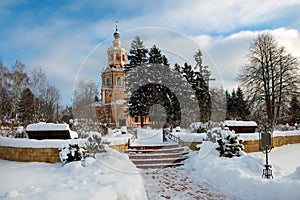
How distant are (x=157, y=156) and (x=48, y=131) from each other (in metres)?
4.41

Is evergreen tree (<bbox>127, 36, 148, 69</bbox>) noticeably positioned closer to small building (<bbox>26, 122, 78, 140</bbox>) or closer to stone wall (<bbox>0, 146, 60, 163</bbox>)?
small building (<bbox>26, 122, 78, 140</bbox>)

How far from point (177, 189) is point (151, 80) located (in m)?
16.1

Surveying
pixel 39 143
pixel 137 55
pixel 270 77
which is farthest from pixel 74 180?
pixel 137 55

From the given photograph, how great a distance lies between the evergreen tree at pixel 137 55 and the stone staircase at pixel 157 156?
15714 mm

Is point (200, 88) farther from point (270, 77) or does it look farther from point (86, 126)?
point (86, 126)

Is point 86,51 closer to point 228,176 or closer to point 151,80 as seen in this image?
point 228,176

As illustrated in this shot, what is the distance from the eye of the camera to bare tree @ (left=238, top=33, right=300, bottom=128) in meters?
19.8

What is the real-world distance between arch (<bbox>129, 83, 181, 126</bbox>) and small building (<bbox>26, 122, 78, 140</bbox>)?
13.2m

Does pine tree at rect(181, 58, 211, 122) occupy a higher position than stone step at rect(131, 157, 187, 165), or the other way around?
pine tree at rect(181, 58, 211, 122)

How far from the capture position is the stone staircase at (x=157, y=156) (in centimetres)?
960

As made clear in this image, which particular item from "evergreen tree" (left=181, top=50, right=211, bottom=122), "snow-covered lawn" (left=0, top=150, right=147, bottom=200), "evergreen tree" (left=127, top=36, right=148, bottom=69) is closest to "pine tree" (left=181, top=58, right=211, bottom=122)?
"evergreen tree" (left=181, top=50, right=211, bottom=122)

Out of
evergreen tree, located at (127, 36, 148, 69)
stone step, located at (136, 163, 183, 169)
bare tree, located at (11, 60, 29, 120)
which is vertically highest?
evergreen tree, located at (127, 36, 148, 69)

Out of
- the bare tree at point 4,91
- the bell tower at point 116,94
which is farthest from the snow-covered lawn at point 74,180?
the bell tower at point 116,94

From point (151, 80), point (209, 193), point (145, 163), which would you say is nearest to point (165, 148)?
point (145, 163)
